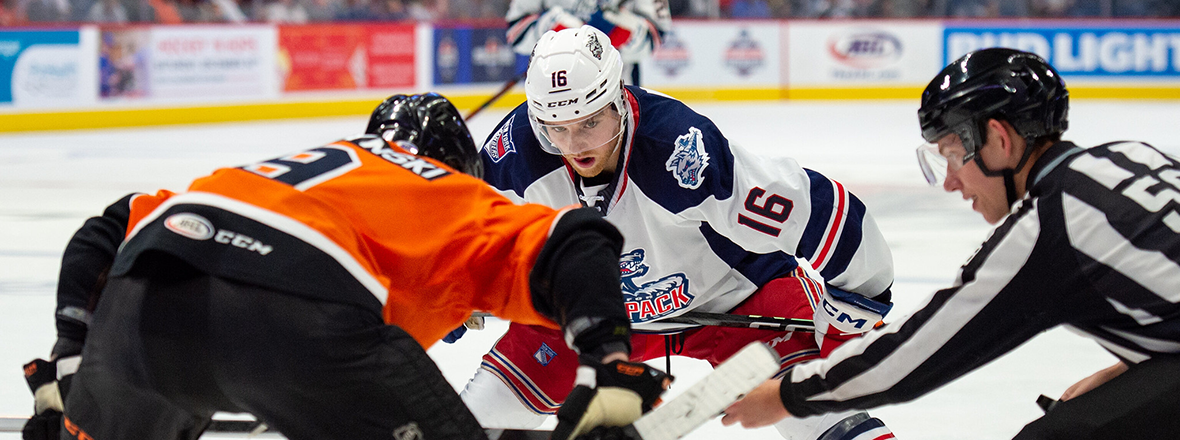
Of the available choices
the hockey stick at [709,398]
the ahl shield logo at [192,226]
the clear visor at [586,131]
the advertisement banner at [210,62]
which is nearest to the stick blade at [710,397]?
the hockey stick at [709,398]

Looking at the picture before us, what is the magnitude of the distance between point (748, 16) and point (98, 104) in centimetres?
672

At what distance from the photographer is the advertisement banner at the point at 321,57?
11.5 m

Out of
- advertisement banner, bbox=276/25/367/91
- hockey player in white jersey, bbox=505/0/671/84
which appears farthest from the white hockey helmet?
advertisement banner, bbox=276/25/367/91

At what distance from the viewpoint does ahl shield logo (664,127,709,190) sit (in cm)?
253

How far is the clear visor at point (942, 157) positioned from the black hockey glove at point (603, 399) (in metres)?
0.60

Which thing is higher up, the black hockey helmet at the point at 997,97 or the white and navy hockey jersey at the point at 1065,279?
the black hockey helmet at the point at 997,97

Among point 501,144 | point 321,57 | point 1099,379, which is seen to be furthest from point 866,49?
point 1099,379

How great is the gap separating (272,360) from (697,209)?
1231mm

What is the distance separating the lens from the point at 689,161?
99.8 inches

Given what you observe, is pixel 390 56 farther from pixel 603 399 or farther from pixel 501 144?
pixel 603 399

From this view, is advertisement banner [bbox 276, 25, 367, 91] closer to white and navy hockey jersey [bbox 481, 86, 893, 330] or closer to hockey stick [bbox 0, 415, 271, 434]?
white and navy hockey jersey [bbox 481, 86, 893, 330]

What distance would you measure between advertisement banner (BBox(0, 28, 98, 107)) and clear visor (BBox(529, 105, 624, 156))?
8680 mm

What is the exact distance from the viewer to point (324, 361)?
1530mm

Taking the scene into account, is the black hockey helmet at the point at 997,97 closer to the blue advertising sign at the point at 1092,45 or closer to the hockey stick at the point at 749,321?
the hockey stick at the point at 749,321
